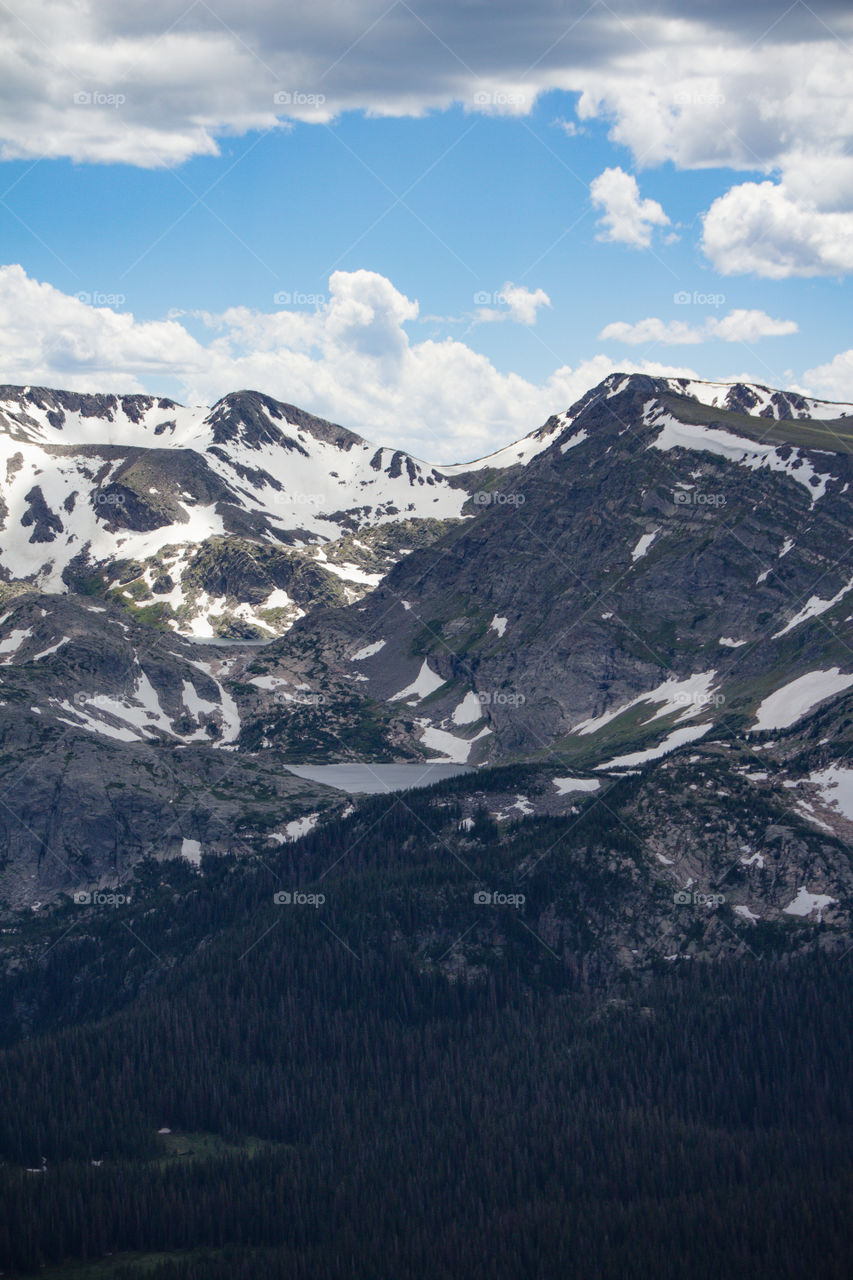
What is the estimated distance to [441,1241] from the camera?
383 feet

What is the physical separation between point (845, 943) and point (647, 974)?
80.3 ft

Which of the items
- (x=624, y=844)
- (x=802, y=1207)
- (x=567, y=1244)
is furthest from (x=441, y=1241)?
(x=624, y=844)

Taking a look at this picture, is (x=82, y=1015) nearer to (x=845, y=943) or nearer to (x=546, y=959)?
(x=546, y=959)

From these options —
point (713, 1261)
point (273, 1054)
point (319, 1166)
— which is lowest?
point (713, 1261)

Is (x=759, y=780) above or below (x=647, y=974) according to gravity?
above

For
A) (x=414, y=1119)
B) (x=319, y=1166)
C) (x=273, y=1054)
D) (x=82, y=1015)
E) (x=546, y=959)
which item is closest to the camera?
(x=319, y=1166)

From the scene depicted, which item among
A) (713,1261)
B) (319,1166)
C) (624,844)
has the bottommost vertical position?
(713,1261)

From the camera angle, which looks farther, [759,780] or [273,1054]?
[759,780]

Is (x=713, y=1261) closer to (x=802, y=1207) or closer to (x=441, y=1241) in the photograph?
(x=802, y=1207)

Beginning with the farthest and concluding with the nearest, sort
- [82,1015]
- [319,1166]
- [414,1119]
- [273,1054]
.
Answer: [82,1015], [273,1054], [414,1119], [319,1166]

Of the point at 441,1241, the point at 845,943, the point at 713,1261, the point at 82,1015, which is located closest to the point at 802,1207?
the point at 713,1261

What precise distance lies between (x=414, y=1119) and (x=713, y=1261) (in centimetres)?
3921

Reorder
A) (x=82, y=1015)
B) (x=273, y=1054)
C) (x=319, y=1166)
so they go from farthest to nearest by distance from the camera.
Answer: (x=82, y=1015) < (x=273, y=1054) < (x=319, y=1166)

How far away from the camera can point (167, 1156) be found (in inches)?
5458
